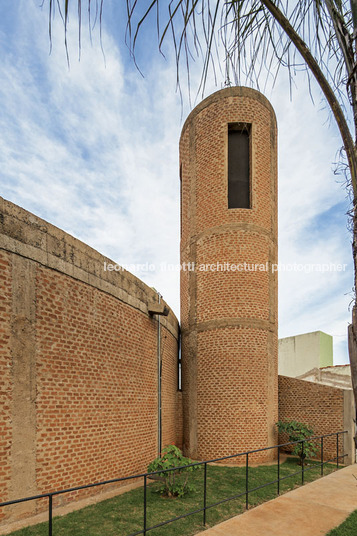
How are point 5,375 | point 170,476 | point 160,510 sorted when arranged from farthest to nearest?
point 170,476, point 160,510, point 5,375

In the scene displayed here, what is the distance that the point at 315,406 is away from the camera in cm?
1210

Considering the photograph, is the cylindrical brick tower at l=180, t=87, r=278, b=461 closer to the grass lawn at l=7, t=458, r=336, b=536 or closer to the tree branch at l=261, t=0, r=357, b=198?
the grass lawn at l=7, t=458, r=336, b=536

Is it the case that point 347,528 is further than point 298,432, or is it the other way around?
point 298,432

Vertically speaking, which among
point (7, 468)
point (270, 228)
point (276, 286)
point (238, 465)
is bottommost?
point (238, 465)

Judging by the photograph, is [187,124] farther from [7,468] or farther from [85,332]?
[7,468]

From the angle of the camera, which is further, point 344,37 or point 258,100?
point 258,100

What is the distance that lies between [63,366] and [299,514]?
15.2 ft

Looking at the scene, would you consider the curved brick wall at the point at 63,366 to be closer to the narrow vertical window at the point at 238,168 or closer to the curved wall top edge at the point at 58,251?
the curved wall top edge at the point at 58,251

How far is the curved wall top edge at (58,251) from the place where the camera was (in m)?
5.79

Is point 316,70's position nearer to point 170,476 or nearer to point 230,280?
point 170,476

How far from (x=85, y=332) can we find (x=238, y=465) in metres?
6.40

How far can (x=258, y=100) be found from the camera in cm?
→ 1249

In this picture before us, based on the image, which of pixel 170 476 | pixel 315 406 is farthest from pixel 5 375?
pixel 315 406

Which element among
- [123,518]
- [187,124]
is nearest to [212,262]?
[187,124]
